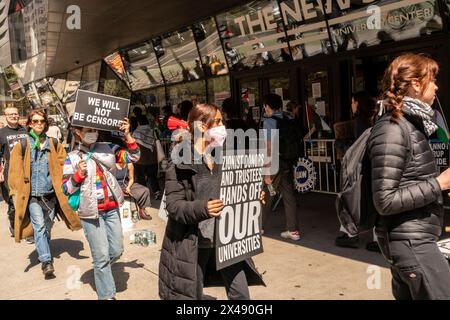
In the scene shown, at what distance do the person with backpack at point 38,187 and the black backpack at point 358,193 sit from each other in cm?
401

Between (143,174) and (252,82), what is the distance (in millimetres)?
3255

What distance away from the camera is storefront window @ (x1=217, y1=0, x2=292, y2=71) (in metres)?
9.48

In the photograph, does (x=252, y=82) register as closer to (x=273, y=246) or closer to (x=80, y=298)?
(x=273, y=246)

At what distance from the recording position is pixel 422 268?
2357 millimetres

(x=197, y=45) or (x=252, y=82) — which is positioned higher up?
(x=197, y=45)

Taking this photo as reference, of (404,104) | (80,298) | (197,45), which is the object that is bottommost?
(80,298)

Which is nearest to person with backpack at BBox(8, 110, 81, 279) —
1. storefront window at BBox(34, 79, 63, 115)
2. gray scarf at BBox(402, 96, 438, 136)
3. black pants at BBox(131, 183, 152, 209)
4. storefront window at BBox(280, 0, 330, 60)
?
black pants at BBox(131, 183, 152, 209)

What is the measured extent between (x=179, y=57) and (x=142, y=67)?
8.15 ft

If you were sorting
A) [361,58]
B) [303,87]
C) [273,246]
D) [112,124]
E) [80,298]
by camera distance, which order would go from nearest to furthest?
[112,124] → [80,298] → [273,246] → [361,58] → [303,87]

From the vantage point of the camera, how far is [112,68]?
54.2ft

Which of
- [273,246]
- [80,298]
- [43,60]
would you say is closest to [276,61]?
[273,246]

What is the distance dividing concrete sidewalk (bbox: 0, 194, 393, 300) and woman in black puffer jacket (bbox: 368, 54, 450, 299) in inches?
78.9

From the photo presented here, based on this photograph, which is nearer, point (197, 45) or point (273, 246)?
point (273, 246)
